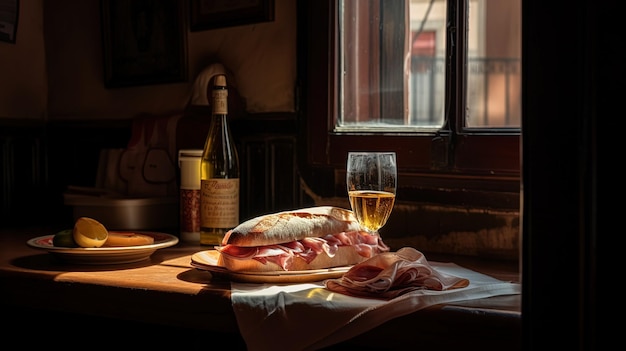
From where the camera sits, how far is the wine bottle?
151cm

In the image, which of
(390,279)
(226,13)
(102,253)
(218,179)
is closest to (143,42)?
(226,13)

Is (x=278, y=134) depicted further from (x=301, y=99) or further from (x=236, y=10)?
(x=236, y=10)

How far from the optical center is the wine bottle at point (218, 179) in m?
Answer: 1.51

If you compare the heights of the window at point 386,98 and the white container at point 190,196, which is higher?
the window at point 386,98

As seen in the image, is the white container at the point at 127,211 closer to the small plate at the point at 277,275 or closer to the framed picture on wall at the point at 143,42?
the framed picture on wall at the point at 143,42

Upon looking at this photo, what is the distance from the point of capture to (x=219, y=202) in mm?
1504

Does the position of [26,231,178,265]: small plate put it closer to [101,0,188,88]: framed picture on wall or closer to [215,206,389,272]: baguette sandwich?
[215,206,389,272]: baguette sandwich

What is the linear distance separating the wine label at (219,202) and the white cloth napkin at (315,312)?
47 centimetres

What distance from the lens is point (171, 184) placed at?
1.83 m

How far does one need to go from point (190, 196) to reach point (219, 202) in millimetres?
107

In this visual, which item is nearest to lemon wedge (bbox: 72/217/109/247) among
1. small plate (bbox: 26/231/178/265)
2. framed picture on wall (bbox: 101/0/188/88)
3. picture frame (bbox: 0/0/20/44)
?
small plate (bbox: 26/231/178/265)

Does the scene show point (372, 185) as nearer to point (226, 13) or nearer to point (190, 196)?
point (190, 196)

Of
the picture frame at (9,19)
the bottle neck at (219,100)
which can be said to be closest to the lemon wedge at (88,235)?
→ the bottle neck at (219,100)
